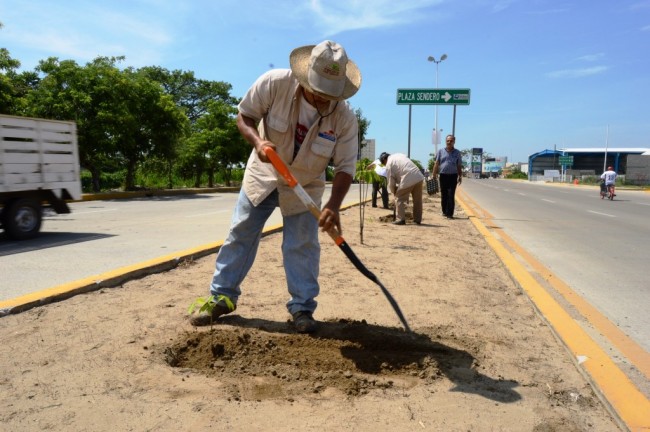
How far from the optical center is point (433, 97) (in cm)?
1748

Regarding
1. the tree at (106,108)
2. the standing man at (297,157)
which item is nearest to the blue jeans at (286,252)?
the standing man at (297,157)

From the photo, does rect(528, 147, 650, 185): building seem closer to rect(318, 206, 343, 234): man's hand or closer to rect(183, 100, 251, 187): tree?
rect(183, 100, 251, 187): tree

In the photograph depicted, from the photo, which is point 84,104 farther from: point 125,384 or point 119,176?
point 125,384

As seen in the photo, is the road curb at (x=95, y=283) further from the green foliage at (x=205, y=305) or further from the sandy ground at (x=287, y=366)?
the green foliage at (x=205, y=305)

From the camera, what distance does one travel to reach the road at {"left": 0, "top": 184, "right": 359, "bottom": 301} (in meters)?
4.81

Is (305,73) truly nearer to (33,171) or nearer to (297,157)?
(297,157)

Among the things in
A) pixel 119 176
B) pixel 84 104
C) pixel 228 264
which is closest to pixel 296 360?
pixel 228 264

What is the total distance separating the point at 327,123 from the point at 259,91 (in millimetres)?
463

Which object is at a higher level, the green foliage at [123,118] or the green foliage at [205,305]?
the green foliage at [123,118]

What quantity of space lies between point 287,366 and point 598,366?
1.59m

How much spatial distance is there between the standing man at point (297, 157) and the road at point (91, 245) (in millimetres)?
2097

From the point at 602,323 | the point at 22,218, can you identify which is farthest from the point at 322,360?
the point at 22,218

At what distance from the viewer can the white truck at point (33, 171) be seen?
7609 millimetres

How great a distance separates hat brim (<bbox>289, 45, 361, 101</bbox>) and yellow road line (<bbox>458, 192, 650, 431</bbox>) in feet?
6.28
